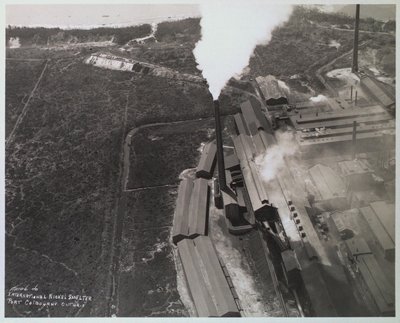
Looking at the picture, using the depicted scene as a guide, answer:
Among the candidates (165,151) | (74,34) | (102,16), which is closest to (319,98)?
(165,151)

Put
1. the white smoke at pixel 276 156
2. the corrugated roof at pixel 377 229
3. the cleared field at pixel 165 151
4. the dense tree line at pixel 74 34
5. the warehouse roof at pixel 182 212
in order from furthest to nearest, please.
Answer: the dense tree line at pixel 74 34 → the cleared field at pixel 165 151 → the white smoke at pixel 276 156 → the warehouse roof at pixel 182 212 → the corrugated roof at pixel 377 229

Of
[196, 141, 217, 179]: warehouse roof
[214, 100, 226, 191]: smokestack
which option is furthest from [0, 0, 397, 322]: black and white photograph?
[196, 141, 217, 179]: warehouse roof

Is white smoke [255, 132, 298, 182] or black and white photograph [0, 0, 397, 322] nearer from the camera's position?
black and white photograph [0, 0, 397, 322]

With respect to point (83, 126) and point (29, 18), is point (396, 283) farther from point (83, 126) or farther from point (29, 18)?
point (29, 18)

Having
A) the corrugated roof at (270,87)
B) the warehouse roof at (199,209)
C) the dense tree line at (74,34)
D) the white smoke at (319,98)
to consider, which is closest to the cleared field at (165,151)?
the warehouse roof at (199,209)

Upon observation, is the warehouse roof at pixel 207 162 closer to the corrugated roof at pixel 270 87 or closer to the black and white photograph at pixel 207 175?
the black and white photograph at pixel 207 175

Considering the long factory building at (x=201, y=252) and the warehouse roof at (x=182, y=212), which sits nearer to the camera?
the long factory building at (x=201, y=252)

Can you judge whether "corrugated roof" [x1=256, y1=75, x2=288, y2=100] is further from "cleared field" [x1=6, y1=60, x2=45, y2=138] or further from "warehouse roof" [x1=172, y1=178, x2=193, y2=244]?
"cleared field" [x1=6, y1=60, x2=45, y2=138]
